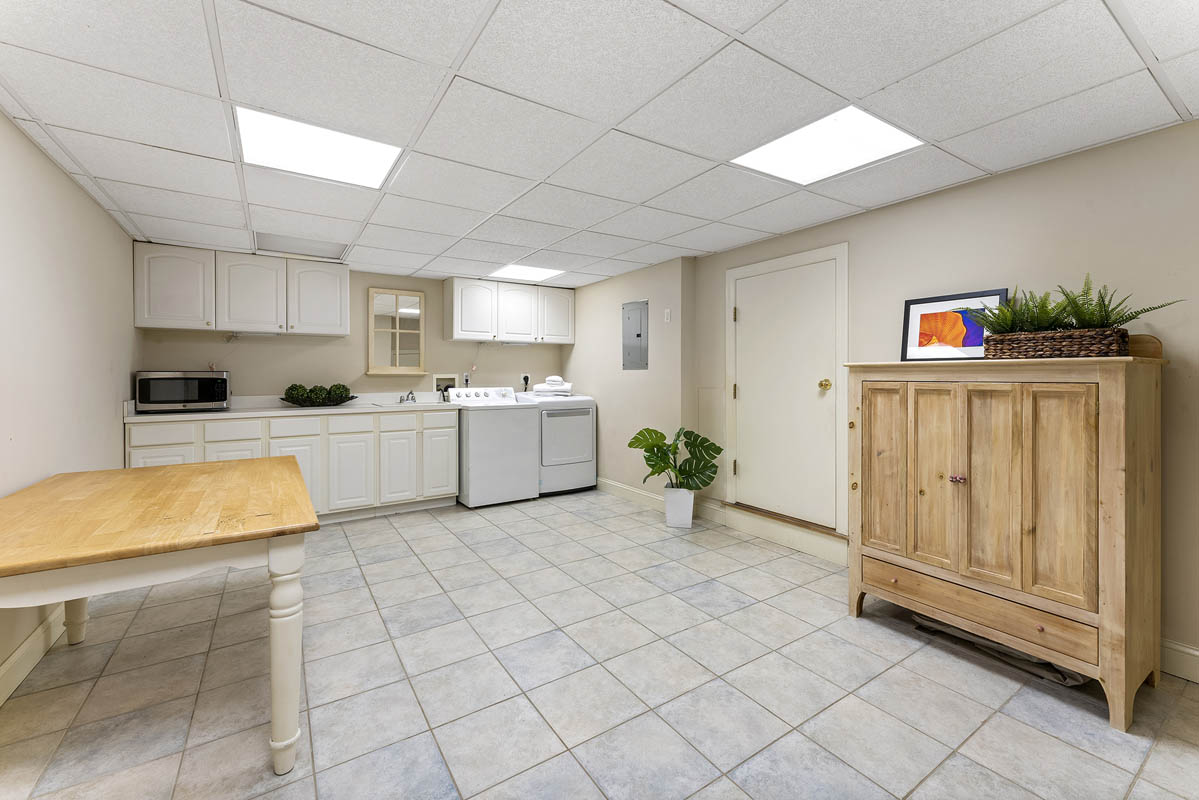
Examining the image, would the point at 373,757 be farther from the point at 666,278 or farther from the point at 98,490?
the point at 666,278

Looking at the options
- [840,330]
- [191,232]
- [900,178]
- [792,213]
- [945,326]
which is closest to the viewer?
[900,178]

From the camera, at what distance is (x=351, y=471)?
14.3 feet

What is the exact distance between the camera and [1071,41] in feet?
5.15

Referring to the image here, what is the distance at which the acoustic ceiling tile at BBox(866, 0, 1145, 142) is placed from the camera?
4.96 ft

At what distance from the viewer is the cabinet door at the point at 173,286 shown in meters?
3.79

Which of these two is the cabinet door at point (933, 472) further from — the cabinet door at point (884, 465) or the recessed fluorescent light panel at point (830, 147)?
the recessed fluorescent light panel at point (830, 147)

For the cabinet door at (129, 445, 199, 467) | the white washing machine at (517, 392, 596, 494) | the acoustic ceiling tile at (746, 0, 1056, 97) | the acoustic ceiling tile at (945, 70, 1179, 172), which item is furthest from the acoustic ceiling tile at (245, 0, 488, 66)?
the white washing machine at (517, 392, 596, 494)

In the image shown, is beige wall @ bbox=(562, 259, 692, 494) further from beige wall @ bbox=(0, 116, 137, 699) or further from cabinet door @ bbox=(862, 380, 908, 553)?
beige wall @ bbox=(0, 116, 137, 699)

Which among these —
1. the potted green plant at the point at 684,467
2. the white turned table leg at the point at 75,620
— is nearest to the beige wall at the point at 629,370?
the potted green plant at the point at 684,467

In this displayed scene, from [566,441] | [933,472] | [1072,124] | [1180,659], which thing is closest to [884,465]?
[933,472]

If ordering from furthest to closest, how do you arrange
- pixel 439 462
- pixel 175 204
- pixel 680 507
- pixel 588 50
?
pixel 439 462 < pixel 680 507 < pixel 175 204 < pixel 588 50

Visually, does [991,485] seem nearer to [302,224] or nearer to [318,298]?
[302,224]

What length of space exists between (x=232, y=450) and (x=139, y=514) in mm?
2593

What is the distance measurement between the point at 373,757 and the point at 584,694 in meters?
0.76
